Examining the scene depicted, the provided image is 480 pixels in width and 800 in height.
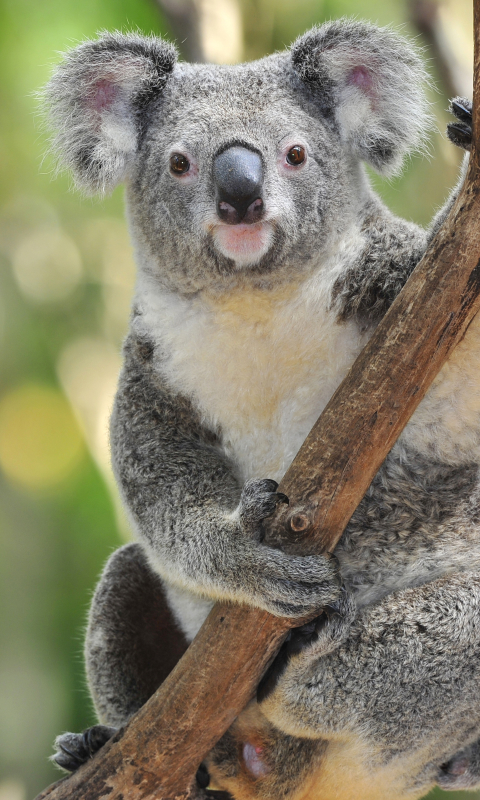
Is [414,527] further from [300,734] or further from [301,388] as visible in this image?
[300,734]

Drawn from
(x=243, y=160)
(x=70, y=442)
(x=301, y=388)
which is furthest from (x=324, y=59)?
(x=70, y=442)

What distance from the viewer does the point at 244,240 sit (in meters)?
2.35

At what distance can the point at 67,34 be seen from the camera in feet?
19.2

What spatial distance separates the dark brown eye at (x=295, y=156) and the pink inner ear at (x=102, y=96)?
0.75 metres

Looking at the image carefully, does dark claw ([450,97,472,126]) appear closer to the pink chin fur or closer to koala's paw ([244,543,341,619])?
koala's paw ([244,543,341,619])

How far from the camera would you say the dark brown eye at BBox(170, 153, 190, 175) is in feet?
8.15

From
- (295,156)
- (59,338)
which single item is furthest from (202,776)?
(59,338)

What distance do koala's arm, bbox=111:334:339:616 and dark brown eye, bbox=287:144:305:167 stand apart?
765 mm

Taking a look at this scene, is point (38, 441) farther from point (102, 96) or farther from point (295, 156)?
point (295, 156)

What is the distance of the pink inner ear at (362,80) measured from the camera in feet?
8.89

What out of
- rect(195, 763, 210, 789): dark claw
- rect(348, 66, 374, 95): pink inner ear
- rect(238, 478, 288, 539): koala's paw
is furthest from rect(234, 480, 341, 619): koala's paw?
rect(348, 66, 374, 95): pink inner ear

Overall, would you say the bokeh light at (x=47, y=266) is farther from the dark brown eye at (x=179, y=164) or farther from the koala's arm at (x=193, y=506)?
the dark brown eye at (x=179, y=164)

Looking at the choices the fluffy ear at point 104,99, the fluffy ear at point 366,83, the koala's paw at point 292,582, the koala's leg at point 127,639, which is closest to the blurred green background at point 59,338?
the koala's leg at point 127,639

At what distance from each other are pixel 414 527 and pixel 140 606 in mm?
1281
